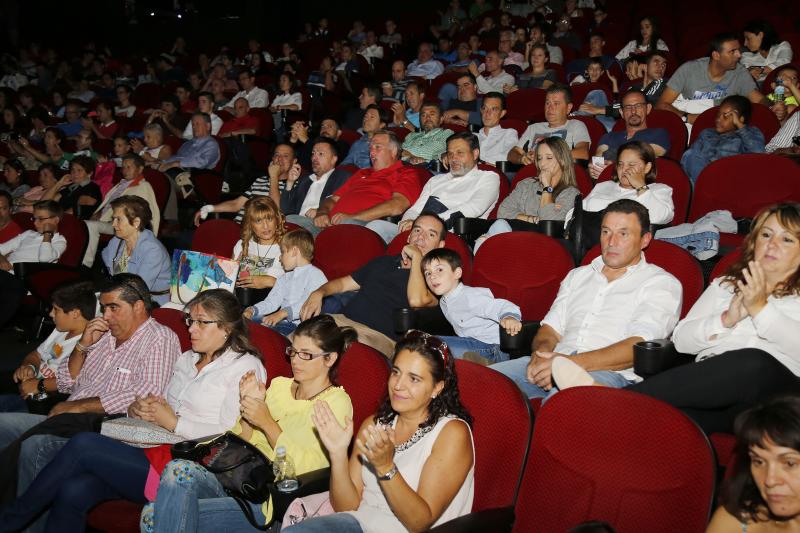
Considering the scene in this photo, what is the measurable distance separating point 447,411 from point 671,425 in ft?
1.77

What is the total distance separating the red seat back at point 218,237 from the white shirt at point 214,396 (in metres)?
1.67

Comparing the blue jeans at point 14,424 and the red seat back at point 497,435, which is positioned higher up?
the red seat back at point 497,435

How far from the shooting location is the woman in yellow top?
209 cm

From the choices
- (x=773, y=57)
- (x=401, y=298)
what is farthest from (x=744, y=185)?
(x=773, y=57)

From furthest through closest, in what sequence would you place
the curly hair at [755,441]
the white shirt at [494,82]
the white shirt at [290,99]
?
the white shirt at [290,99]
the white shirt at [494,82]
the curly hair at [755,441]

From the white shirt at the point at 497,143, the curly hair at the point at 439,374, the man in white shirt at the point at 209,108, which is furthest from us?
the man in white shirt at the point at 209,108

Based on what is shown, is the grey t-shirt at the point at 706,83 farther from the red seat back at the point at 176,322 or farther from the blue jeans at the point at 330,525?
the blue jeans at the point at 330,525

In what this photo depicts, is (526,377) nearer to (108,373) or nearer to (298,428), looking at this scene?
(298,428)

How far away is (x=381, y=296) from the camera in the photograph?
3.26m

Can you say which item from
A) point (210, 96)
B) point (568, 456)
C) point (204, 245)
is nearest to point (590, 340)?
point (568, 456)

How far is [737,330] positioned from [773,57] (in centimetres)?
388

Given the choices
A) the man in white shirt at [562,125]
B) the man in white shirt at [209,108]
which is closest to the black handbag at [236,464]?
the man in white shirt at [562,125]

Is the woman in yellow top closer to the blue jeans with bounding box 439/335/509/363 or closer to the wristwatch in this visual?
the wristwatch

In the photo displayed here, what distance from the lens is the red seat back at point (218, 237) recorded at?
13.8 ft
